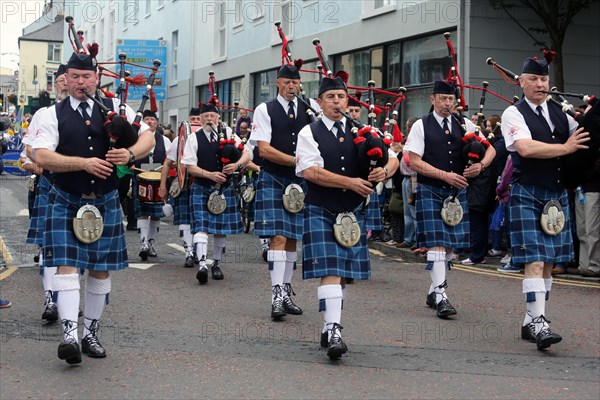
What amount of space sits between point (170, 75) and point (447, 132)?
2520 centimetres

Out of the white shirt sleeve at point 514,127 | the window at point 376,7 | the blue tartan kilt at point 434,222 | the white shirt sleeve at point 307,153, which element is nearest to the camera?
the white shirt sleeve at point 307,153

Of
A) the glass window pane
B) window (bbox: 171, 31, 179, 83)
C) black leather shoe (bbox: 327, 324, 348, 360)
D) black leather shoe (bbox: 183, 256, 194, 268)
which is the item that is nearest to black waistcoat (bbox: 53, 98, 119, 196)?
black leather shoe (bbox: 327, 324, 348, 360)

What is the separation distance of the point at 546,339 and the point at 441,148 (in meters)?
1.91

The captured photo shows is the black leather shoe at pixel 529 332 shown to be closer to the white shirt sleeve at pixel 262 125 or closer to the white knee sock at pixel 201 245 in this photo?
the white shirt sleeve at pixel 262 125

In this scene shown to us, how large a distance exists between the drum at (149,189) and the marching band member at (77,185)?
18.0 ft

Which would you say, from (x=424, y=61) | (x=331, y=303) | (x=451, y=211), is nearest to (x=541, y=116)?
(x=451, y=211)

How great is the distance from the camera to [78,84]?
575cm

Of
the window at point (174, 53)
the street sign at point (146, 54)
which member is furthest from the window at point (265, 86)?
the window at point (174, 53)

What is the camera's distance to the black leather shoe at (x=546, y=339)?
245 inches

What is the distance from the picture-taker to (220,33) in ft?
90.1

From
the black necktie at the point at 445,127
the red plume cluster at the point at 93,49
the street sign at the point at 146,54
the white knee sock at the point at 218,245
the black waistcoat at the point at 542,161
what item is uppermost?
the street sign at the point at 146,54

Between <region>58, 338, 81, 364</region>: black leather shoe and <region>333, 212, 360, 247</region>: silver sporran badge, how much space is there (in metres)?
1.73

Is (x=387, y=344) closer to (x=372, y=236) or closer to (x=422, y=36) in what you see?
(x=372, y=236)

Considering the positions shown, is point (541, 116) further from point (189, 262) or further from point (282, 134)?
point (189, 262)
